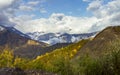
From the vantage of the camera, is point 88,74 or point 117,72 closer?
point 117,72

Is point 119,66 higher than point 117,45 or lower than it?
lower

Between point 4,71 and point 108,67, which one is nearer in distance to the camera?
point 4,71

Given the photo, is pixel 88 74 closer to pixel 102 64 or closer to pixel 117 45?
pixel 102 64

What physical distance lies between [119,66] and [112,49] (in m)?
10.9

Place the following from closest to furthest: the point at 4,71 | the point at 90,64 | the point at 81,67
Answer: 1. the point at 4,71
2. the point at 90,64
3. the point at 81,67

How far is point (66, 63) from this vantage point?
178250mm

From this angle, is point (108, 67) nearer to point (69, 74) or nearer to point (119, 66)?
point (119, 66)

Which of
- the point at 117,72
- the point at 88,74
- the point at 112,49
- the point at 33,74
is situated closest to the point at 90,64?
the point at 88,74

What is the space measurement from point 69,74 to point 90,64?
28.3 metres

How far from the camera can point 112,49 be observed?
119500 mm

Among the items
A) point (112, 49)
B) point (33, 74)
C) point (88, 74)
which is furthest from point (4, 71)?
point (88, 74)

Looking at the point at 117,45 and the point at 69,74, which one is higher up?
the point at 117,45

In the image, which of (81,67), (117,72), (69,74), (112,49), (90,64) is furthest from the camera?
(69,74)

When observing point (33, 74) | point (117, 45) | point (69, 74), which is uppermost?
point (117, 45)
